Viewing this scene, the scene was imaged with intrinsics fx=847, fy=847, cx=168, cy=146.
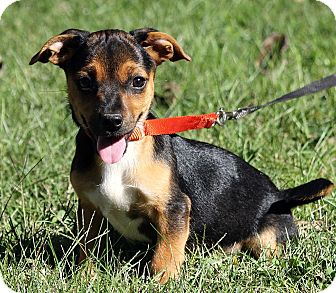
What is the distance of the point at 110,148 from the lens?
16.3 ft

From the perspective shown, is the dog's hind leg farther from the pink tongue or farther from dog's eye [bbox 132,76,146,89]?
dog's eye [bbox 132,76,146,89]

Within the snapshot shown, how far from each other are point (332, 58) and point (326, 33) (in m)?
0.82

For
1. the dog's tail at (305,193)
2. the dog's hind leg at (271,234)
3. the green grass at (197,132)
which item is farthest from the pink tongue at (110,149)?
the dog's tail at (305,193)

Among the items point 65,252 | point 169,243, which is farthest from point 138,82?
point 65,252

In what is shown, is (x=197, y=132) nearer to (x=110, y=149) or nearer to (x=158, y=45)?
(x=158, y=45)

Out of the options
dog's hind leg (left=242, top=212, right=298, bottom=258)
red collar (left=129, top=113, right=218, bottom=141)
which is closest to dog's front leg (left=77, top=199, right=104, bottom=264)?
red collar (left=129, top=113, right=218, bottom=141)

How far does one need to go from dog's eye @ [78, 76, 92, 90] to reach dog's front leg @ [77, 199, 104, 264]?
2.46 feet

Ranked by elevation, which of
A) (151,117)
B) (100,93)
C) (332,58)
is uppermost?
(100,93)

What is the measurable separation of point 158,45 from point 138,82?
1.19 ft

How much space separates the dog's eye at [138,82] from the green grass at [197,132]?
3.32 ft

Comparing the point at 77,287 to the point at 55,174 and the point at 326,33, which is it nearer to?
the point at 55,174

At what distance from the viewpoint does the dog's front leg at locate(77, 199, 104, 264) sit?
5.26 metres

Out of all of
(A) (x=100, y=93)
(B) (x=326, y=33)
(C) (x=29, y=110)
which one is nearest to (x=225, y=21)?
Answer: (B) (x=326, y=33)

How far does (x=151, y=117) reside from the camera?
5301 millimetres
